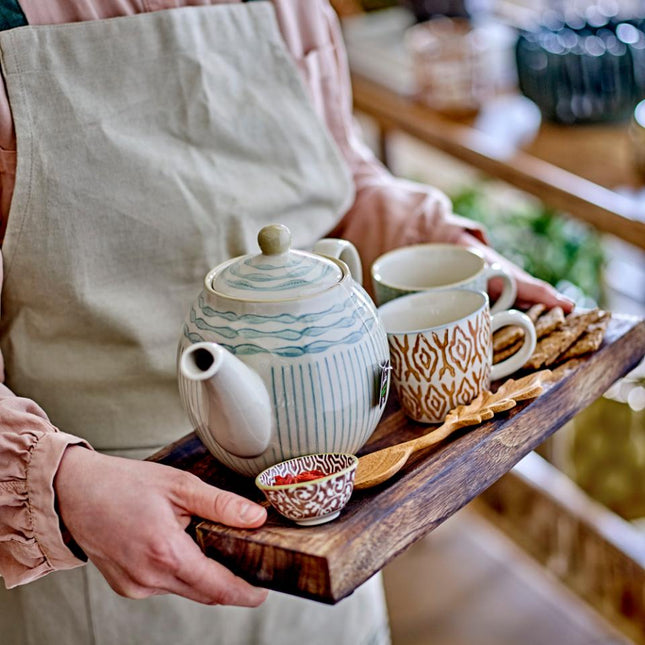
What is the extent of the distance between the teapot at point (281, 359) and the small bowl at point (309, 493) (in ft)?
0.08

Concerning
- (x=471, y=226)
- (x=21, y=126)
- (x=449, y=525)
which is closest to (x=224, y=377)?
(x=21, y=126)

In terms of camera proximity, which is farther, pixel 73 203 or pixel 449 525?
pixel 449 525

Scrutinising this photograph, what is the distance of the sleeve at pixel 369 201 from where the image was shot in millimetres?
1014

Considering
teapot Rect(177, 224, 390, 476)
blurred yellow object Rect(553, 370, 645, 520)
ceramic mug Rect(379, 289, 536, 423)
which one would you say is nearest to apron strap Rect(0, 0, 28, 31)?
teapot Rect(177, 224, 390, 476)

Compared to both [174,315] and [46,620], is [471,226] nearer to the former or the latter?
[174,315]

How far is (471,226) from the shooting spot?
1017 millimetres

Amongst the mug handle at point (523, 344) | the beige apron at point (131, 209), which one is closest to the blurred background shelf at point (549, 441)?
the mug handle at point (523, 344)

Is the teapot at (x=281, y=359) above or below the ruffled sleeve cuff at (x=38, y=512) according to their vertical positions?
above

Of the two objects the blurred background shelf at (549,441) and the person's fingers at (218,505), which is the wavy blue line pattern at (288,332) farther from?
the blurred background shelf at (549,441)

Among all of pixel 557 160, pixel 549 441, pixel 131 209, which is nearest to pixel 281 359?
pixel 131 209

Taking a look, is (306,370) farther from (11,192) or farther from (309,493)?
(11,192)

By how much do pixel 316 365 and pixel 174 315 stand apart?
26cm

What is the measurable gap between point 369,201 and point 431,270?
157 mm

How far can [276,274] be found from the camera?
0.69m
